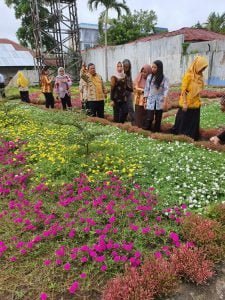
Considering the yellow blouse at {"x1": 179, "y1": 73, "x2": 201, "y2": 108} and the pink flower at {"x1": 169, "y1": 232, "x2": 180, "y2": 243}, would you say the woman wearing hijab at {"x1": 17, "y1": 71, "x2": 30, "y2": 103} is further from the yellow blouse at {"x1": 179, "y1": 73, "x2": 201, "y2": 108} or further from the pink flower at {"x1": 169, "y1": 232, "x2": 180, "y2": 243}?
the pink flower at {"x1": 169, "y1": 232, "x2": 180, "y2": 243}

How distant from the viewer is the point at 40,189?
13.8 ft

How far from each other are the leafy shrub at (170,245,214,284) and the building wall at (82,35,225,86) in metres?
16.4

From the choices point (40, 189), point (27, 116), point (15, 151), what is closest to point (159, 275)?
point (40, 189)

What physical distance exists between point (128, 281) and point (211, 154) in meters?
3.22

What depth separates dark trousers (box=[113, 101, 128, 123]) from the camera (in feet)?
Answer: 26.7

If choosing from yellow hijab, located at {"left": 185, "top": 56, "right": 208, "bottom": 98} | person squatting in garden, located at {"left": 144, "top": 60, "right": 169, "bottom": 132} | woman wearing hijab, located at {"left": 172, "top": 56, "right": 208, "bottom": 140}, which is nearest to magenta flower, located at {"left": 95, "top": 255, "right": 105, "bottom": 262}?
woman wearing hijab, located at {"left": 172, "top": 56, "right": 208, "bottom": 140}

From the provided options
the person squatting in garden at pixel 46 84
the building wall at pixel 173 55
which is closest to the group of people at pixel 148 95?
the person squatting in garden at pixel 46 84

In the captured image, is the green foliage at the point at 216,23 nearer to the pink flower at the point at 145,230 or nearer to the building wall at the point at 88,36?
the building wall at the point at 88,36

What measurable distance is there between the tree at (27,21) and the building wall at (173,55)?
5875 millimetres

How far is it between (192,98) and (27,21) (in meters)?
29.9

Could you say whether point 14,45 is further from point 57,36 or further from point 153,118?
point 153,118

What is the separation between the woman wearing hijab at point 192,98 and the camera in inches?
239

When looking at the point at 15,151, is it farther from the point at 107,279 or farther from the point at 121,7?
the point at 121,7

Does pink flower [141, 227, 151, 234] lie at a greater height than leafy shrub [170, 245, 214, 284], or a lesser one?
greater
